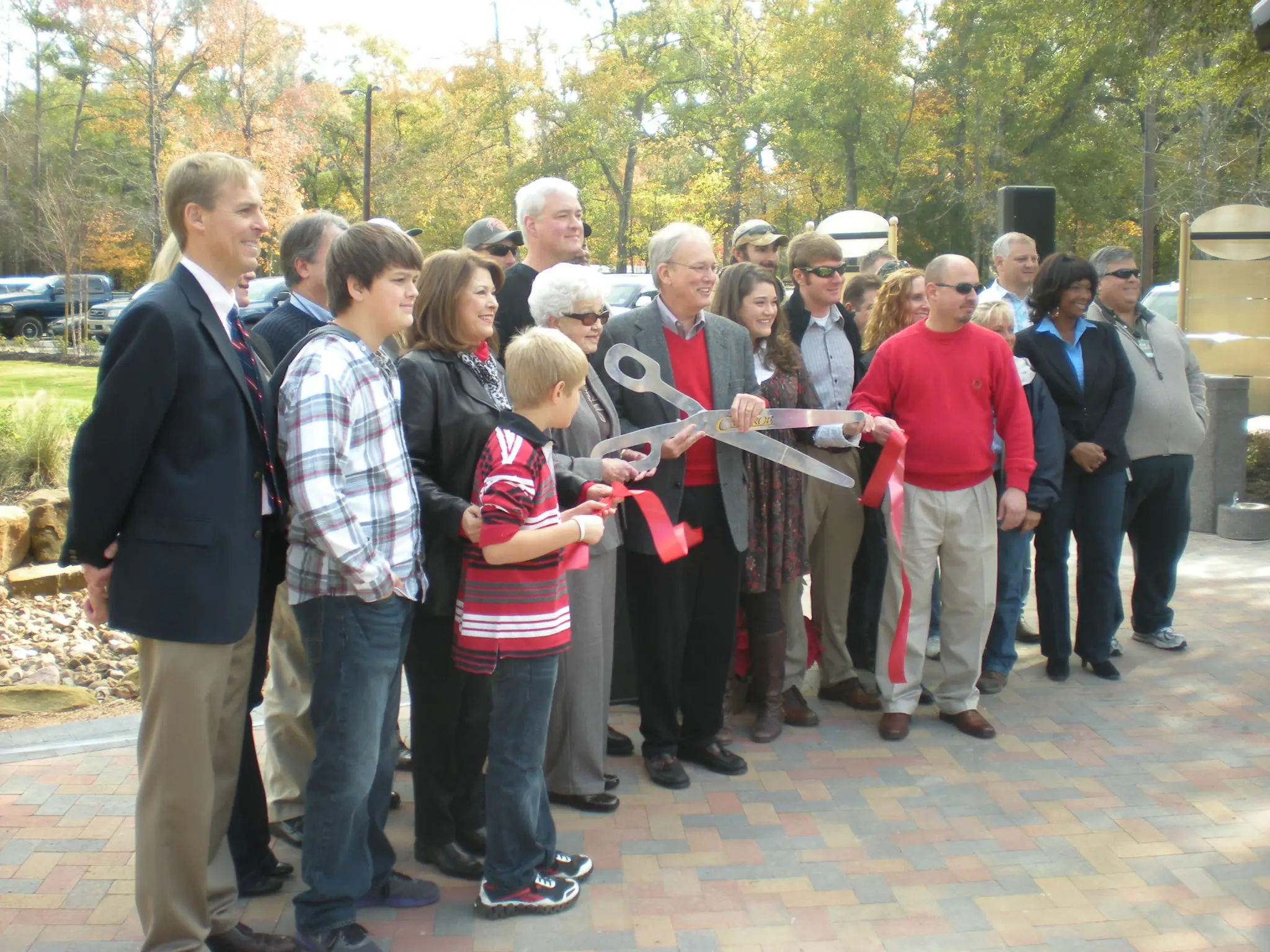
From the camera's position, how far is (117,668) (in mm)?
6172

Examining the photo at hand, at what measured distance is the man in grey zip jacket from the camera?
570 centimetres

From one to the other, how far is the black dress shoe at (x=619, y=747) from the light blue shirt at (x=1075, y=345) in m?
2.74

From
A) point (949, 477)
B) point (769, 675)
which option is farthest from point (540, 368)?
point (949, 477)

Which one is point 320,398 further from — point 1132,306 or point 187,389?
point 1132,306

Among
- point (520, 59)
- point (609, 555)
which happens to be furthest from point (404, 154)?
point (609, 555)

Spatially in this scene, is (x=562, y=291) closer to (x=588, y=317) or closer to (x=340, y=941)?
(x=588, y=317)

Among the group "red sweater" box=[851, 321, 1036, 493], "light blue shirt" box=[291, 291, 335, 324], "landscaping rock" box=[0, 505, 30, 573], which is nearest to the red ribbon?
"red sweater" box=[851, 321, 1036, 493]

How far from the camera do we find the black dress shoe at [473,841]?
3646 millimetres

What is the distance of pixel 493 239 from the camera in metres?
5.19

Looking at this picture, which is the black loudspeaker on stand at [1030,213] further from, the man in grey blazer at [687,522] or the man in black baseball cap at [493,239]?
the man in grey blazer at [687,522]

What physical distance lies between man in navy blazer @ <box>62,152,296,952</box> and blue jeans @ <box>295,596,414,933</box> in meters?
0.22

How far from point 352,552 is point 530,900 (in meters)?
1.23

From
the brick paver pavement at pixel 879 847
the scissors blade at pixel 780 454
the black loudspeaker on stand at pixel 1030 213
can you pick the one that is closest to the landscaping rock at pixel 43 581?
the brick paver pavement at pixel 879 847

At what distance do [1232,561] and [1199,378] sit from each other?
2249 millimetres
